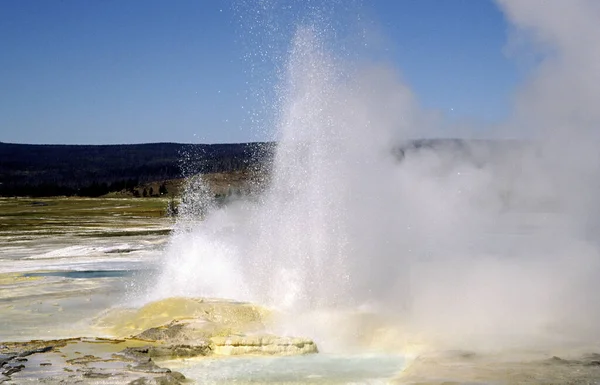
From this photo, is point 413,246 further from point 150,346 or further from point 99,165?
point 99,165

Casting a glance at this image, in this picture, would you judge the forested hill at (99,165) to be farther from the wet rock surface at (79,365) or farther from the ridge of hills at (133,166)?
the wet rock surface at (79,365)

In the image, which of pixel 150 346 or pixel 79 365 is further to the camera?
pixel 150 346

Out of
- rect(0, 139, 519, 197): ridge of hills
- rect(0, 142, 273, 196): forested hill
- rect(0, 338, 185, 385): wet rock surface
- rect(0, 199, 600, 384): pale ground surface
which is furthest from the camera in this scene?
rect(0, 142, 273, 196): forested hill

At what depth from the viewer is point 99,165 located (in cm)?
11412

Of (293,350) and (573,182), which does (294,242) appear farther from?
(573,182)

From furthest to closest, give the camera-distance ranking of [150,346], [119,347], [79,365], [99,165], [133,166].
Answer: [99,165] → [133,166] → [119,347] → [150,346] → [79,365]

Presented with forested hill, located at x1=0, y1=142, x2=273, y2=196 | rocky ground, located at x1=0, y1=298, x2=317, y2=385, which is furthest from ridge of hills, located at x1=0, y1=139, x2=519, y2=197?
rocky ground, located at x1=0, y1=298, x2=317, y2=385

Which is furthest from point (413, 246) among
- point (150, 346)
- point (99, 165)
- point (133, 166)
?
point (99, 165)

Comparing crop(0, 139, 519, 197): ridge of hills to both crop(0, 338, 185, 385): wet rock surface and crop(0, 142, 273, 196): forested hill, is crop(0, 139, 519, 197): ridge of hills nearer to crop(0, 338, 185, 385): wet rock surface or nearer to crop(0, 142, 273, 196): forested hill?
crop(0, 142, 273, 196): forested hill

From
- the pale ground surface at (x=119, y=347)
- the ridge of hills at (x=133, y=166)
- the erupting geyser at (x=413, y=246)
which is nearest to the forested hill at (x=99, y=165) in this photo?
the ridge of hills at (x=133, y=166)

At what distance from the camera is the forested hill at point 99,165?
78.2 meters

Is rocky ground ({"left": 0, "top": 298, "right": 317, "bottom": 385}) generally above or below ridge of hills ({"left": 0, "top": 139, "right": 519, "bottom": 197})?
below

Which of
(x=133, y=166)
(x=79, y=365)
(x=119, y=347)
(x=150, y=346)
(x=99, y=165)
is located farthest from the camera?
(x=99, y=165)

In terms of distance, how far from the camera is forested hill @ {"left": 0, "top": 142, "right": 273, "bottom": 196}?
7825 centimetres
